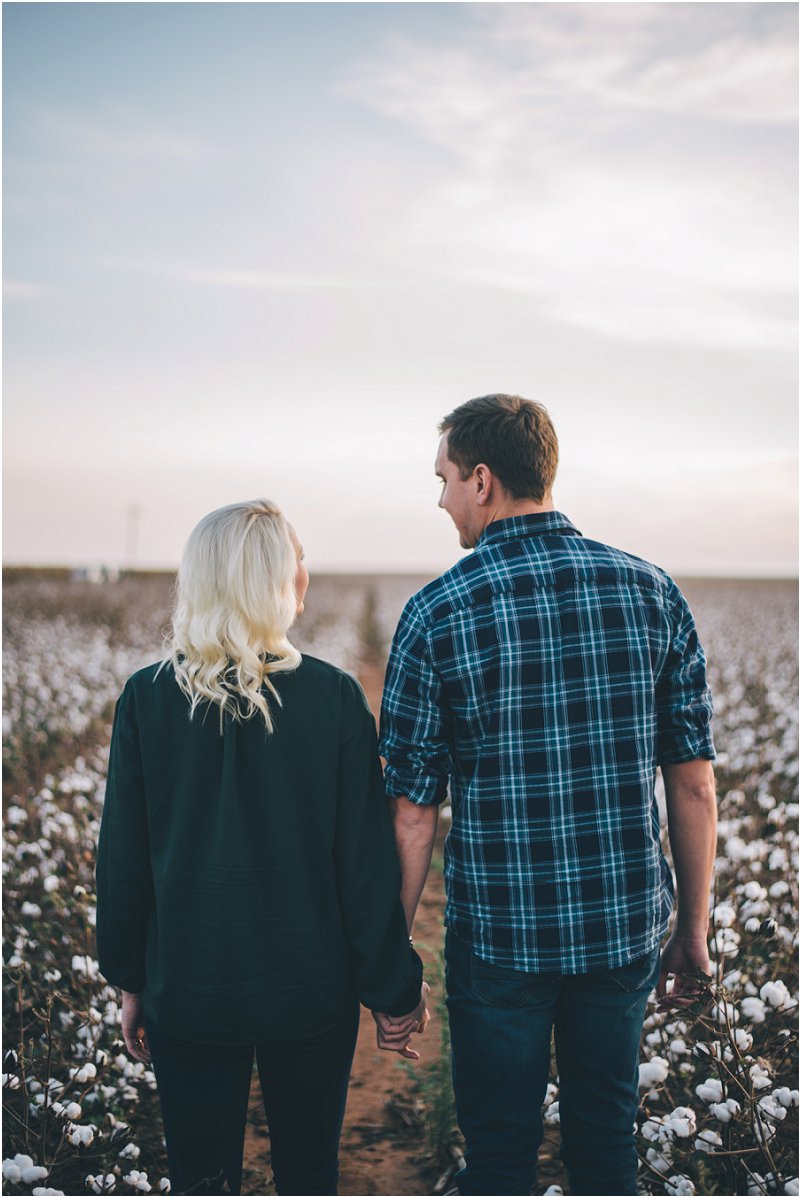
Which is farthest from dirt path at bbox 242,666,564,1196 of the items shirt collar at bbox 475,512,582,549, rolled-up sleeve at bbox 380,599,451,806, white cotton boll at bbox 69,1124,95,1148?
shirt collar at bbox 475,512,582,549

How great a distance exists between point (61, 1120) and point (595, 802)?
2.74m

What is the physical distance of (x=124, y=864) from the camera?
245 cm

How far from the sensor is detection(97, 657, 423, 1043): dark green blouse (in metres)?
2.35

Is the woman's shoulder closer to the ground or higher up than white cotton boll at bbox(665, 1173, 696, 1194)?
higher up

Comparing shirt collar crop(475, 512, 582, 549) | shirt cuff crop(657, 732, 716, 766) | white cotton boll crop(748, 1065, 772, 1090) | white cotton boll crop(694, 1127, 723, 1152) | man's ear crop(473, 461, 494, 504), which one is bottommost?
white cotton boll crop(694, 1127, 723, 1152)

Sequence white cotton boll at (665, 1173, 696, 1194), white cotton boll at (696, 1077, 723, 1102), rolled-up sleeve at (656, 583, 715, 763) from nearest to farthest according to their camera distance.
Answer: rolled-up sleeve at (656, 583, 715, 763), white cotton boll at (665, 1173, 696, 1194), white cotton boll at (696, 1077, 723, 1102)

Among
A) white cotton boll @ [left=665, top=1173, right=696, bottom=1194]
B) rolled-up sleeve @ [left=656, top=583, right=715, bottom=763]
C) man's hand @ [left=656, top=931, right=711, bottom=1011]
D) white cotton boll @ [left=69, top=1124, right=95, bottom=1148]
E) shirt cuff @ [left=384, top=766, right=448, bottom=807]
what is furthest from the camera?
white cotton boll @ [left=69, top=1124, right=95, bottom=1148]

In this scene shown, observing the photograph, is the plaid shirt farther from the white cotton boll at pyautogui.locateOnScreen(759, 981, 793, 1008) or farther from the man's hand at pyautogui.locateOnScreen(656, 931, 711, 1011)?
the white cotton boll at pyautogui.locateOnScreen(759, 981, 793, 1008)

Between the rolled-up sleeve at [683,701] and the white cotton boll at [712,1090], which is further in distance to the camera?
the white cotton boll at [712,1090]

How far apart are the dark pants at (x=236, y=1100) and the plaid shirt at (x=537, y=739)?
52 centimetres

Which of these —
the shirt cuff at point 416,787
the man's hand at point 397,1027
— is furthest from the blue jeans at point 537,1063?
the shirt cuff at point 416,787

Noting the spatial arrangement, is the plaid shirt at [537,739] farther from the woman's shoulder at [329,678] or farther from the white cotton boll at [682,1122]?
the white cotton boll at [682,1122]

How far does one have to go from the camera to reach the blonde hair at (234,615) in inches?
93.0

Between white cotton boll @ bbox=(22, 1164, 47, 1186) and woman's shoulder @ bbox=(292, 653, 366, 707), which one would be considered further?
white cotton boll @ bbox=(22, 1164, 47, 1186)
